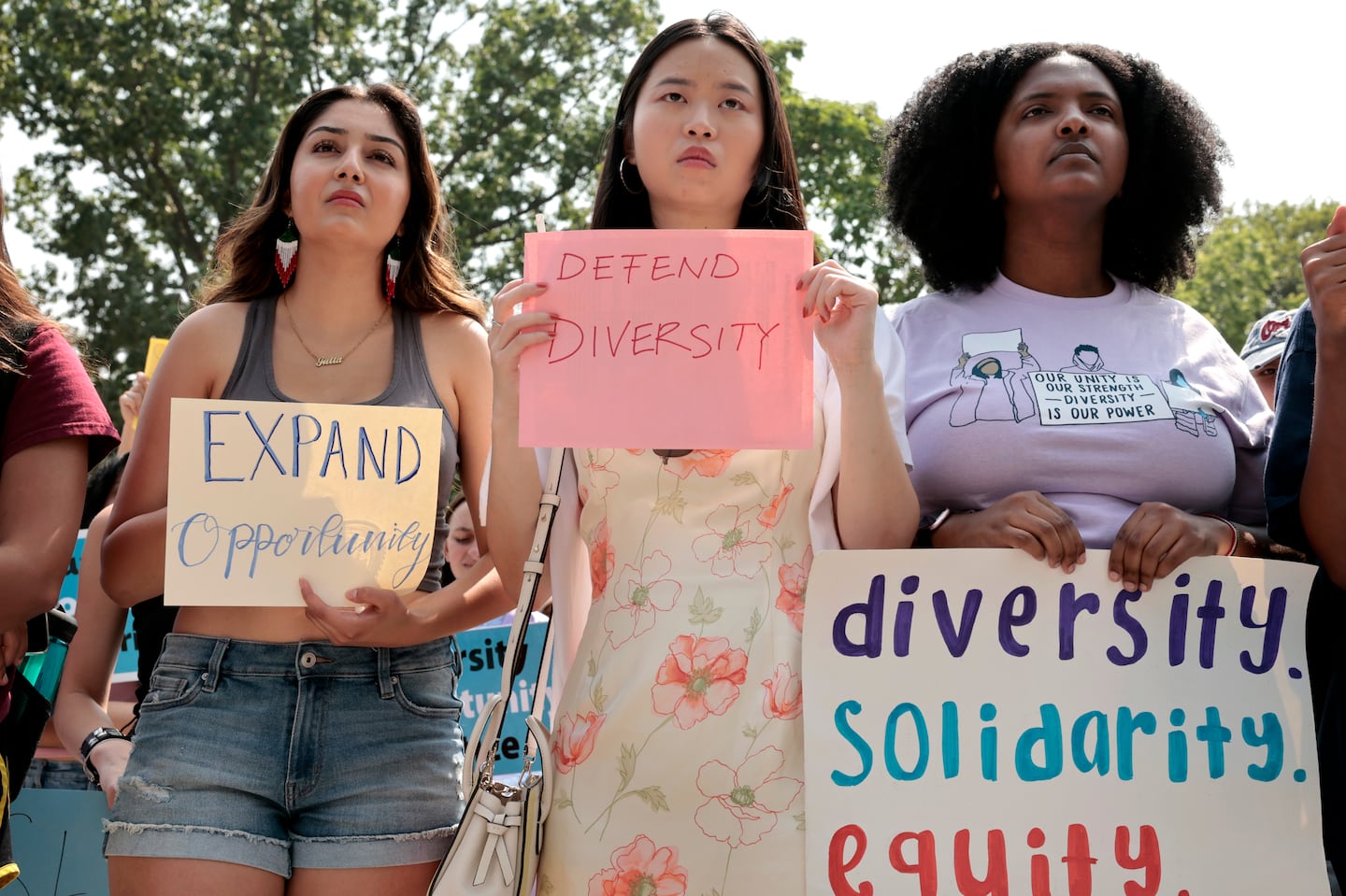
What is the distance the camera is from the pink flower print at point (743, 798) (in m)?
2.05

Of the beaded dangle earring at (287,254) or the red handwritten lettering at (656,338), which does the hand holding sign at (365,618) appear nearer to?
the red handwritten lettering at (656,338)

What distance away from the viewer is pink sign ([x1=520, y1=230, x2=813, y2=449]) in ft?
7.07

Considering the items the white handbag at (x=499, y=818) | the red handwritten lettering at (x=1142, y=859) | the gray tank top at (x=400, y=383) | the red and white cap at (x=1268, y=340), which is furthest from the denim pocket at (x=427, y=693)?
the red and white cap at (x=1268, y=340)

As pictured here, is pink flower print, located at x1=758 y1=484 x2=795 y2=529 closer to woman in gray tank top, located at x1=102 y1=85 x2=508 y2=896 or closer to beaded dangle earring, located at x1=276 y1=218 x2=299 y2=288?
woman in gray tank top, located at x1=102 y1=85 x2=508 y2=896

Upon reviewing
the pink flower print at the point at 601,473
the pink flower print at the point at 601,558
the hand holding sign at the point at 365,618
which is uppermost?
the pink flower print at the point at 601,473

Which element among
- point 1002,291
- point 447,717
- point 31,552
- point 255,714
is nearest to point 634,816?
point 447,717

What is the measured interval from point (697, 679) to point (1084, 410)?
904 mm

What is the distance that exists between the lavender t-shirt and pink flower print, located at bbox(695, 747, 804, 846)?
2.23 ft

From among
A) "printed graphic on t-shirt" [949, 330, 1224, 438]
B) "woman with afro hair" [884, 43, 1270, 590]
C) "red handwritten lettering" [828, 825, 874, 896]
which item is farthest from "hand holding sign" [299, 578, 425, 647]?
"printed graphic on t-shirt" [949, 330, 1224, 438]

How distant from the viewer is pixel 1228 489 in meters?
2.41

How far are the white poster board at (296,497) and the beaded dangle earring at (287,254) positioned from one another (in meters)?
0.49

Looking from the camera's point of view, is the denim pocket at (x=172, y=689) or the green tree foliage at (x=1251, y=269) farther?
the green tree foliage at (x=1251, y=269)

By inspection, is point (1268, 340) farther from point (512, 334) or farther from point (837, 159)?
point (837, 159)

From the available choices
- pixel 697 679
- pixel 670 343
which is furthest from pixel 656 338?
pixel 697 679
